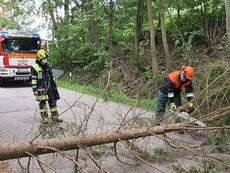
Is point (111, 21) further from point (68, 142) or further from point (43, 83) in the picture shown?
point (68, 142)

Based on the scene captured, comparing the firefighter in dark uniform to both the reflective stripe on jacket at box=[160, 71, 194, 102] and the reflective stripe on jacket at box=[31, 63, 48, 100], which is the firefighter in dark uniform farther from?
the reflective stripe on jacket at box=[160, 71, 194, 102]

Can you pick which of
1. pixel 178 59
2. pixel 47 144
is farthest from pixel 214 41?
pixel 47 144

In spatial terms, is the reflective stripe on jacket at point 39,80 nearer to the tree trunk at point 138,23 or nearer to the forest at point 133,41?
the forest at point 133,41

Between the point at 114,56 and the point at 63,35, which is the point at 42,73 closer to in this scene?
the point at 114,56

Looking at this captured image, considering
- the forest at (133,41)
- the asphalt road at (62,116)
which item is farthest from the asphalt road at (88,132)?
the forest at (133,41)

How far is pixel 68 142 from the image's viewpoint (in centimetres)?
427

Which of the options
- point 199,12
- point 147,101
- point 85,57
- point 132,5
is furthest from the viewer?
point 85,57

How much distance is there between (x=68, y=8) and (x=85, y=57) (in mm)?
2974

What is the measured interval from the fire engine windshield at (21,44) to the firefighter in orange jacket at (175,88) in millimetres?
10243

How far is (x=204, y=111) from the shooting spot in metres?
6.96

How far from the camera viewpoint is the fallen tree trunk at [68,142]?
389 cm

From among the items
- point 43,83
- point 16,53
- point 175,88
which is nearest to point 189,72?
point 175,88

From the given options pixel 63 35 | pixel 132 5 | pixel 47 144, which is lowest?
pixel 47 144

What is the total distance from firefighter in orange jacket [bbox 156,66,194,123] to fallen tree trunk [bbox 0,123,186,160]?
1688mm
